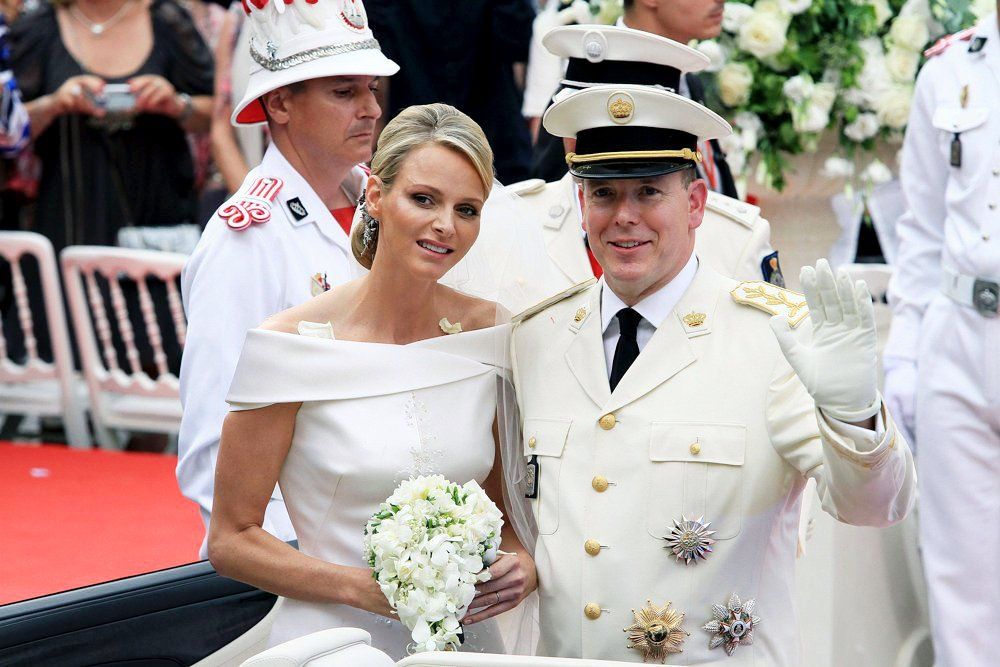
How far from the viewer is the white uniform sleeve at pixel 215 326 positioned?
3600 mm

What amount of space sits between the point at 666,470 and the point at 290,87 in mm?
1576

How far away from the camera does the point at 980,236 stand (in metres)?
4.54

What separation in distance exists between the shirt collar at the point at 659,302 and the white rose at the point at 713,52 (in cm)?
200

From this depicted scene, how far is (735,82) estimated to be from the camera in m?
5.02

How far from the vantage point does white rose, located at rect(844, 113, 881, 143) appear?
516cm

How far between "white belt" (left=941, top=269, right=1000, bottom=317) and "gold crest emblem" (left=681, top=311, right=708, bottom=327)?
1778mm

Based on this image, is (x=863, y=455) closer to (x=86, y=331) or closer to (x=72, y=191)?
(x=86, y=331)

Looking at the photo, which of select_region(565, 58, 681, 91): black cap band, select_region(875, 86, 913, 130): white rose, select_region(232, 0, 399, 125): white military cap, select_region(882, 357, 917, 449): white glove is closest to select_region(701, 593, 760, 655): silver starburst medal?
select_region(565, 58, 681, 91): black cap band

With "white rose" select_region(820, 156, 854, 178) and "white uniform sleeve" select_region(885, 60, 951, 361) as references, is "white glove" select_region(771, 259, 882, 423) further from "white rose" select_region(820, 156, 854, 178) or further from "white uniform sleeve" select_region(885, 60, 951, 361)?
"white rose" select_region(820, 156, 854, 178)

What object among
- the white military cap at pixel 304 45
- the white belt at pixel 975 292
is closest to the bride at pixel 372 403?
the white military cap at pixel 304 45

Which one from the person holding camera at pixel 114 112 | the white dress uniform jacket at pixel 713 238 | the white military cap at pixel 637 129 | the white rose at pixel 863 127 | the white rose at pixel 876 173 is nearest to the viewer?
the white military cap at pixel 637 129

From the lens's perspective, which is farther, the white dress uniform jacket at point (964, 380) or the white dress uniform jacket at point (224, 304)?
the white dress uniform jacket at point (964, 380)

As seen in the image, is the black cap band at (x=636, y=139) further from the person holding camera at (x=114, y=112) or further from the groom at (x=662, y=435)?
the person holding camera at (x=114, y=112)

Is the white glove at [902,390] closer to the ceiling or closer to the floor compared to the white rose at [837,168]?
closer to the floor
